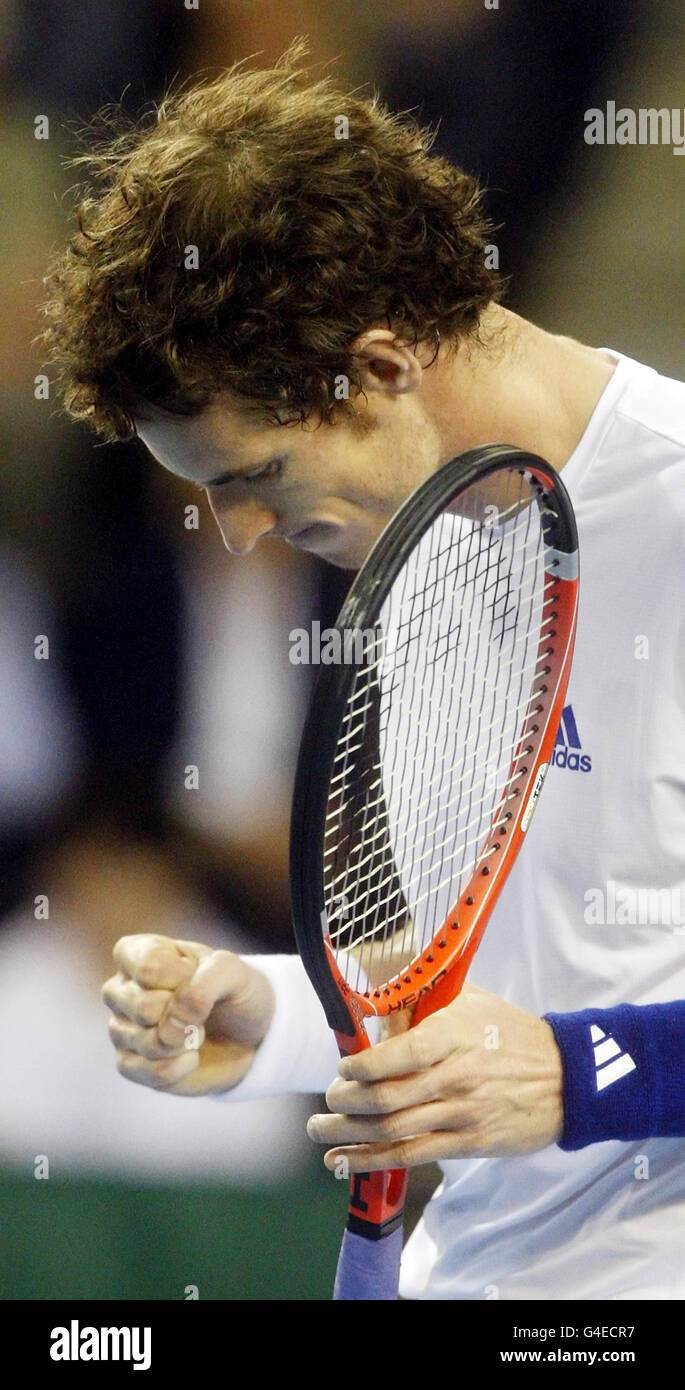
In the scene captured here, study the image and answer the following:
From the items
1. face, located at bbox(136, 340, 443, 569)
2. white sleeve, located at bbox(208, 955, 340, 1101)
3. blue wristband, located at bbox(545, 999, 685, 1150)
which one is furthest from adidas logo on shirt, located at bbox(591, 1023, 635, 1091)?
face, located at bbox(136, 340, 443, 569)

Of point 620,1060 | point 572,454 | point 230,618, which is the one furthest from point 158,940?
point 230,618

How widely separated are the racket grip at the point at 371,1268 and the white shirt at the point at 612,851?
175mm

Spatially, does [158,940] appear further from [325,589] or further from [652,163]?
[652,163]

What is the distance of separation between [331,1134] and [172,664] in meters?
0.95

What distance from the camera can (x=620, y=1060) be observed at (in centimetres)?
92

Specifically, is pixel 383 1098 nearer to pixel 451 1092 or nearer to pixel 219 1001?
pixel 451 1092

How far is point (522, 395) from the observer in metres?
1.00

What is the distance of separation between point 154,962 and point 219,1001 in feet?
0.32

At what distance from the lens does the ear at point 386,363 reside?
1.00m

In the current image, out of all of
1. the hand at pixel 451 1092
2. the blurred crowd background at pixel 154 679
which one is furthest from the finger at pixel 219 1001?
the blurred crowd background at pixel 154 679

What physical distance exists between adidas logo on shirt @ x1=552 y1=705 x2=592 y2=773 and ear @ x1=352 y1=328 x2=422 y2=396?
24cm

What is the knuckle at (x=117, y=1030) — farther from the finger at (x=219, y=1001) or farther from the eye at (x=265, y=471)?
the eye at (x=265, y=471)

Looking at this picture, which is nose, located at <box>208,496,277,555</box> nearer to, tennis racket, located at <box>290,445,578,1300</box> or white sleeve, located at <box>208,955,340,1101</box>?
tennis racket, located at <box>290,445,578,1300</box>
